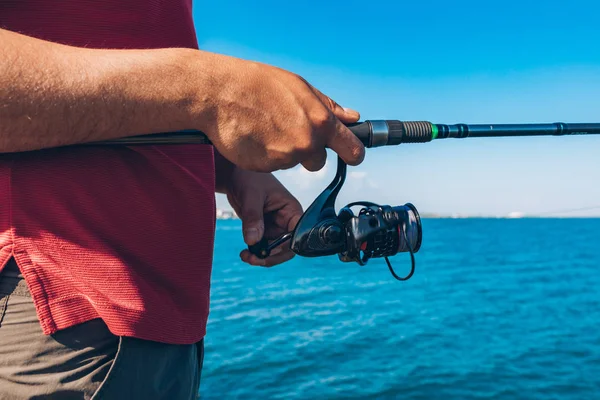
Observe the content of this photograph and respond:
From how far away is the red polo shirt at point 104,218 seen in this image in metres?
1.33

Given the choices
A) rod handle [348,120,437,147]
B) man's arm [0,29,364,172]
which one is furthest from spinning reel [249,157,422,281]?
man's arm [0,29,364,172]

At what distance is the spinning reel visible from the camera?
2.14 metres

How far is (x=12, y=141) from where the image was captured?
3.88 ft

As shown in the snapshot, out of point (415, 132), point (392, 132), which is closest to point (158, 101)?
point (392, 132)

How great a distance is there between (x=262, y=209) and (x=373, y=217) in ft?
1.80

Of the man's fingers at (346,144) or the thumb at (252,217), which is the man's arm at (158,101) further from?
the thumb at (252,217)

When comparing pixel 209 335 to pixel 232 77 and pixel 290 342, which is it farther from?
pixel 232 77

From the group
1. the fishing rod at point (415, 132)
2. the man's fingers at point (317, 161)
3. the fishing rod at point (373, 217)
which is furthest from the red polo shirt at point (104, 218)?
the fishing rod at point (373, 217)

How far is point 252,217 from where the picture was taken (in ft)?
7.89

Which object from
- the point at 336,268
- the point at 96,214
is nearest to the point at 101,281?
the point at 96,214

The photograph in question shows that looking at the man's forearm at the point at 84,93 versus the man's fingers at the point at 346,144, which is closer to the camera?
the man's forearm at the point at 84,93

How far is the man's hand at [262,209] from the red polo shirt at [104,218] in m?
0.74

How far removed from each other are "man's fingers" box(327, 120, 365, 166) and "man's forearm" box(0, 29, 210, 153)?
1.51 ft

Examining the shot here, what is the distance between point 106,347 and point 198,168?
670 mm
